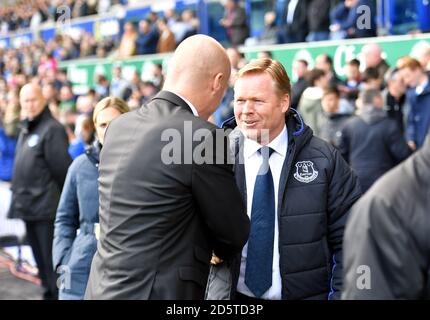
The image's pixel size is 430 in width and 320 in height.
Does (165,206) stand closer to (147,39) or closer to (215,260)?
(215,260)

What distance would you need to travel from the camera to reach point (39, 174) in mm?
5902

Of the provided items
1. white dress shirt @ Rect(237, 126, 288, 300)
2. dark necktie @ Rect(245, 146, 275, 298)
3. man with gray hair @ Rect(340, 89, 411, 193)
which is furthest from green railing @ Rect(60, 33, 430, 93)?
dark necktie @ Rect(245, 146, 275, 298)

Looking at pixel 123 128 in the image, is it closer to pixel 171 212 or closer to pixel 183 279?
pixel 171 212

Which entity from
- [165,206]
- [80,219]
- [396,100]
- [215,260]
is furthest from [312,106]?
[165,206]

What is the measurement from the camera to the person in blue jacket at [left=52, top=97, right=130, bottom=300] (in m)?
3.93

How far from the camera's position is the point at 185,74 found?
8.18ft

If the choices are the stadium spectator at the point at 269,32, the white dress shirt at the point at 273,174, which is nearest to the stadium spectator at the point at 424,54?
the stadium spectator at the point at 269,32

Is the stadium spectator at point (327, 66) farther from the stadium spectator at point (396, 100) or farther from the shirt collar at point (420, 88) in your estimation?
the shirt collar at point (420, 88)

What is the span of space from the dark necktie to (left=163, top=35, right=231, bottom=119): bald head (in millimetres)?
477

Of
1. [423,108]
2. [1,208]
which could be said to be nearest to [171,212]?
[423,108]

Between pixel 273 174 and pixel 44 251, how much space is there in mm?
3668

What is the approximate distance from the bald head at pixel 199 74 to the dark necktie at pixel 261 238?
1.57 feet

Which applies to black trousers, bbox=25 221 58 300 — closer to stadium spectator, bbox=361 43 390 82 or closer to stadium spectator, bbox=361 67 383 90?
stadium spectator, bbox=361 67 383 90
